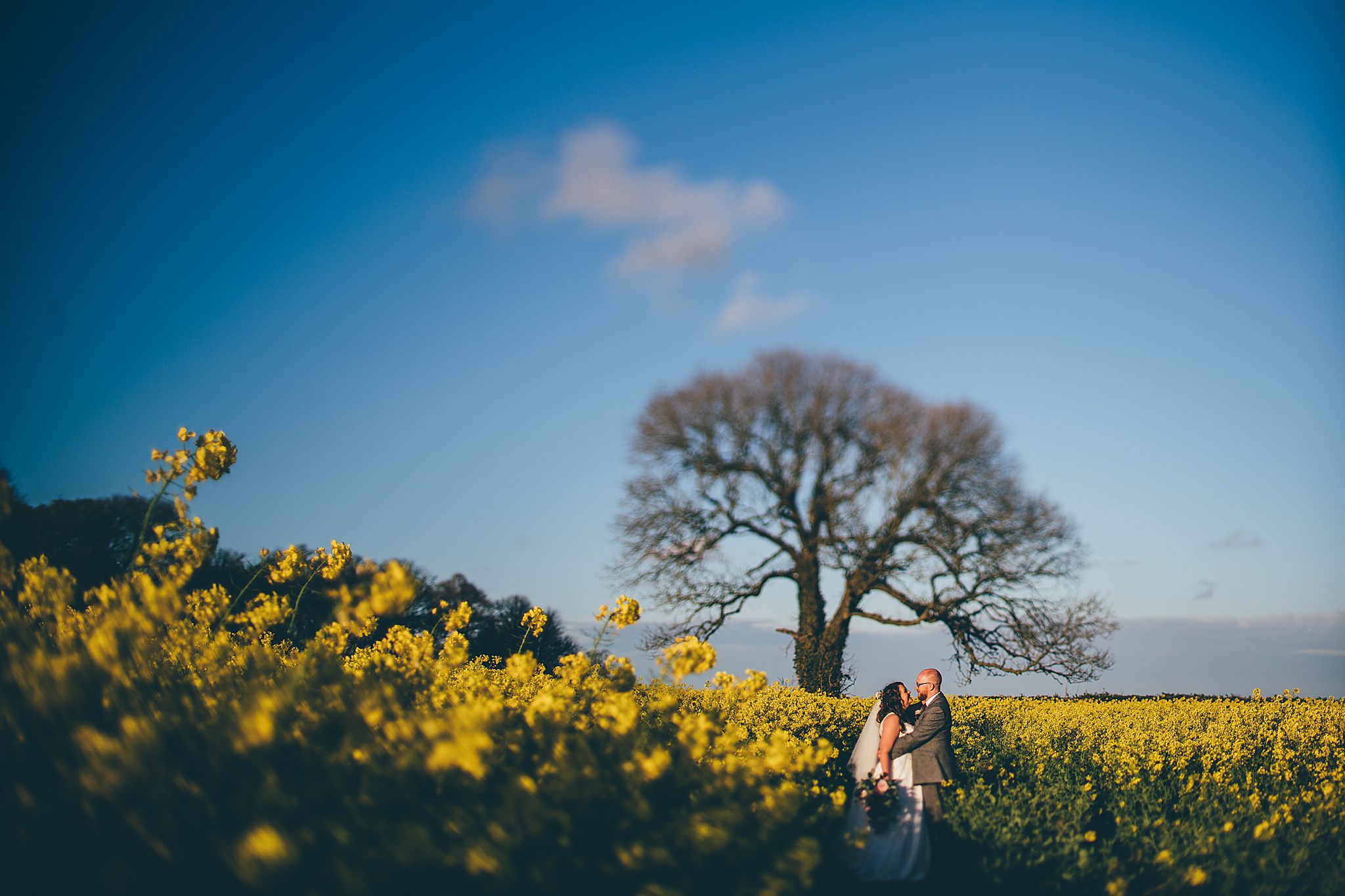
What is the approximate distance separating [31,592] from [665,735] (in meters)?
3.67

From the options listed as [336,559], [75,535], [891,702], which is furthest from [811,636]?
[75,535]

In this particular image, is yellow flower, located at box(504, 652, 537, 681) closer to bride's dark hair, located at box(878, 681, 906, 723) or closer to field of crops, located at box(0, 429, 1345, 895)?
field of crops, located at box(0, 429, 1345, 895)

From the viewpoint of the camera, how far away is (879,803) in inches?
194

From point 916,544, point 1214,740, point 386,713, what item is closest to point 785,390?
point 916,544

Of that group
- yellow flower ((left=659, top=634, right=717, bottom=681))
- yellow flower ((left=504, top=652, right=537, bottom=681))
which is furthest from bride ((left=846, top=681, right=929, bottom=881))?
yellow flower ((left=504, top=652, right=537, bottom=681))

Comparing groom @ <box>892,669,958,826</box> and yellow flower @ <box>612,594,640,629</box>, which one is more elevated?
yellow flower @ <box>612,594,640,629</box>

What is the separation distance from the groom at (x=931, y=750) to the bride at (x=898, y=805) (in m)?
0.09

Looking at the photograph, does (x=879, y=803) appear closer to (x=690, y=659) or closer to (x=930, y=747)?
(x=930, y=747)

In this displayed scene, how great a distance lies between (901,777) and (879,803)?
5.64ft

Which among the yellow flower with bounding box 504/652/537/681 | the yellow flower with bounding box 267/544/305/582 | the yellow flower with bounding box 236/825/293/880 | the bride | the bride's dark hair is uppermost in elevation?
the yellow flower with bounding box 267/544/305/582

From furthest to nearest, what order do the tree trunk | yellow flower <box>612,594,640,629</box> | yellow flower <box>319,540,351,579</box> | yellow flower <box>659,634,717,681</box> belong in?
the tree trunk, yellow flower <box>319,540,351,579</box>, yellow flower <box>612,594,640,629</box>, yellow flower <box>659,634,717,681</box>

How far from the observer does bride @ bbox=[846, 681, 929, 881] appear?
18.1 feet

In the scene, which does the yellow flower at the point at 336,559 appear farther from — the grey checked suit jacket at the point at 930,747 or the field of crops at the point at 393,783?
the grey checked suit jacket at the point at 930,747

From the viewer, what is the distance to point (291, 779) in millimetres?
2652
